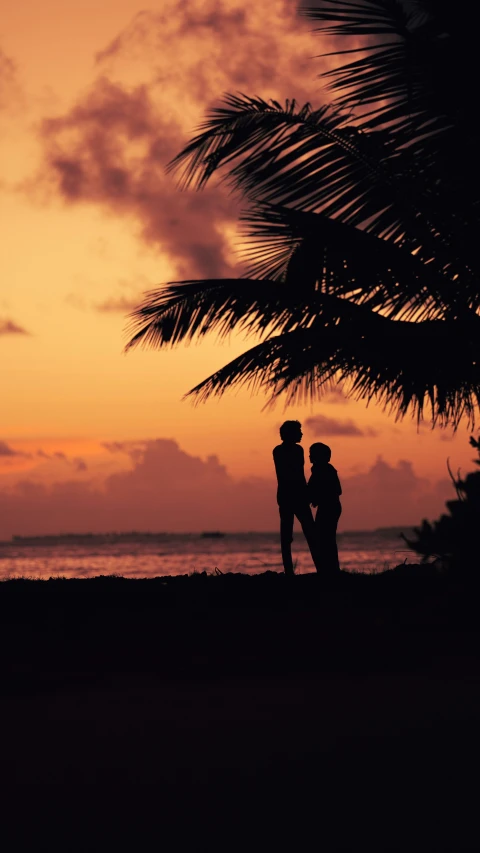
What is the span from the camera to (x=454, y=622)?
23.1ft

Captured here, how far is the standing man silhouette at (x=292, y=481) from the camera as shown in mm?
10000

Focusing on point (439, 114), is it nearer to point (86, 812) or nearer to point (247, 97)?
point (247, 97)

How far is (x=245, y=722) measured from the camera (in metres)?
4.75

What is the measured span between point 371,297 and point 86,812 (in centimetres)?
644

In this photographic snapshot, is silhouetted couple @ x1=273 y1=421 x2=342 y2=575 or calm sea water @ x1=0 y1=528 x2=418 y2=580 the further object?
calm sea water @ x1=0 y1=528 x2=418 y2=580

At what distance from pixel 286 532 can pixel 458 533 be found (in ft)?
10.4

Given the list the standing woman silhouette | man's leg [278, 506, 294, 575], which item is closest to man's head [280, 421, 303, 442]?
the standing woman silhouette

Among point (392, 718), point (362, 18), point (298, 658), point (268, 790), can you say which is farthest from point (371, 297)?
point (268, 790)

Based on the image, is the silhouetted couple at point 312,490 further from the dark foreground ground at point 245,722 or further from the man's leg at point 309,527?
the dark foreground ground at point 245,722

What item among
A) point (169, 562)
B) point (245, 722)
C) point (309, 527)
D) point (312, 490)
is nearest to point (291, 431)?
point (312, 490)

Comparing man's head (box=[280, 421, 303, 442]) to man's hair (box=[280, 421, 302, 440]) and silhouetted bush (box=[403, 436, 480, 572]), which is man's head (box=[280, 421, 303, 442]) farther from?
silhouetted bush (box=[403, 436, 480, 572])

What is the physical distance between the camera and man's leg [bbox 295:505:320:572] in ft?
32.9

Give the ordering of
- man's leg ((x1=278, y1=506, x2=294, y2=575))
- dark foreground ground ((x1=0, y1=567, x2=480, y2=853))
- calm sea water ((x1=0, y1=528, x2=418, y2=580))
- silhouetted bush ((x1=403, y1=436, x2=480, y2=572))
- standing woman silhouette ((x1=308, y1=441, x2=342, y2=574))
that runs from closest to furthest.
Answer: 1. dark foreground ground ((x1=0, y1=567, x2=480, y2=853))
2. silhouetted bush ((x1=403, y1=436, x2=480, y2=572))
3. standing woman silhouette ((x1=308, y1=441, x2=342, y2=574))
4. man's leg ((x1=278, y1=506, x2=294, y2=575))
5. calm sea water ((x1=0, y1=528, x2=418, y2=580))

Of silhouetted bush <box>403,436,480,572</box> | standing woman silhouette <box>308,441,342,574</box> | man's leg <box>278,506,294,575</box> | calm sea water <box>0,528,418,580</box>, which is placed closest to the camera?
silhouetted bush <box>403,436,480,572</box>
